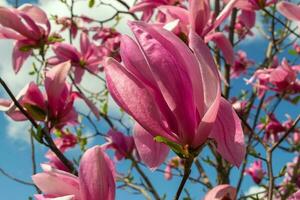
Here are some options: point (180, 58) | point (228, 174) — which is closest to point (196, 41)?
point (180, 58)

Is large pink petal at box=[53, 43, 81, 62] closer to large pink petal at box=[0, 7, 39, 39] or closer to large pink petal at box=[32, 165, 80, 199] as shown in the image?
large pink petal at box=[0, 7, 39, 39]

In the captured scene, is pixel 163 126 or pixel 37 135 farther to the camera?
pixel 37 135

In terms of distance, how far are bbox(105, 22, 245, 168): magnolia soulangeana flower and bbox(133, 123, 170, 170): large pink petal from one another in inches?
3.2

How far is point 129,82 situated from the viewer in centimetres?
66

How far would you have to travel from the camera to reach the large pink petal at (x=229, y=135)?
2.24 feet

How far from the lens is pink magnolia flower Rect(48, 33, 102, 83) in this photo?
1921 mm

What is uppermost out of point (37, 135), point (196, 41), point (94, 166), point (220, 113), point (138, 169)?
point (196, 41)

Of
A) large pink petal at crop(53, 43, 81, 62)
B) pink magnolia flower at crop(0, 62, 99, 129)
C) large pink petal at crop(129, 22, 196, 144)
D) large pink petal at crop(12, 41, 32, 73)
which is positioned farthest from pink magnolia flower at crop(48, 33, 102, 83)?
large pink petal at crop(129, 22, 196, 144)

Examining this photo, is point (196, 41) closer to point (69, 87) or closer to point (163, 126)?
point (163, 126)

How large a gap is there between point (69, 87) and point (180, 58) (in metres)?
0.76

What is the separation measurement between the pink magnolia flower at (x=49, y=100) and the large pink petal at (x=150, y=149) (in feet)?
→ 1.71

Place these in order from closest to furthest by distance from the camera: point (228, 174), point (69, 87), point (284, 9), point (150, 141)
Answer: point (150, 141) < point (284, 9) < point (69, 87) < point (228, 174)

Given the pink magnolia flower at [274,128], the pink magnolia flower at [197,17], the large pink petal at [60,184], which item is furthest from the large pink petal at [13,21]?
the pink magnolia flower at [274,128]

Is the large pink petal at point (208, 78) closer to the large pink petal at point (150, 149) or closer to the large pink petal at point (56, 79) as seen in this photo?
the large pink petal at point (150, 149)
